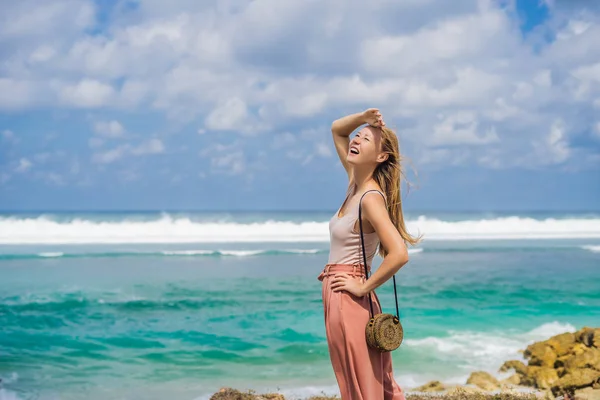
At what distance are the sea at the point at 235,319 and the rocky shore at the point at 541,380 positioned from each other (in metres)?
0.45

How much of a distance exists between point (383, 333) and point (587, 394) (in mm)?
4870

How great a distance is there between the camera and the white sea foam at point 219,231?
37906 mm

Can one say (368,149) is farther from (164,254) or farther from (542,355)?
(164,254)

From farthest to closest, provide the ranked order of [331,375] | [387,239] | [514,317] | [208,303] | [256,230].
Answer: [256,230] < [208,303] < [514,317] < [331,375] < [387,239]

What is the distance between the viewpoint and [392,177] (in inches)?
157

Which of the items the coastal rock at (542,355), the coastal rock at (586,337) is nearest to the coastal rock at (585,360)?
the coastal rock at (542,355)

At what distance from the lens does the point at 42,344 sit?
35.3 feet

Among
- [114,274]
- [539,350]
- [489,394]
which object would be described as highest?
[114,274]

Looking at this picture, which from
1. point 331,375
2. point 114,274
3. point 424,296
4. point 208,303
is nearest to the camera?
point 331,375

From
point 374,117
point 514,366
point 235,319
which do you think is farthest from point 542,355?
point 374,117

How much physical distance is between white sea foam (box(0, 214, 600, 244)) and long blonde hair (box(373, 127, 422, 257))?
31699 mm

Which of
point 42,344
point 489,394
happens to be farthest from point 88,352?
point 489,394

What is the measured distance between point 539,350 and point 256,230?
3521cm

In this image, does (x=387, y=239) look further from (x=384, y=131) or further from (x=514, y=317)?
(x=514, y=317)
